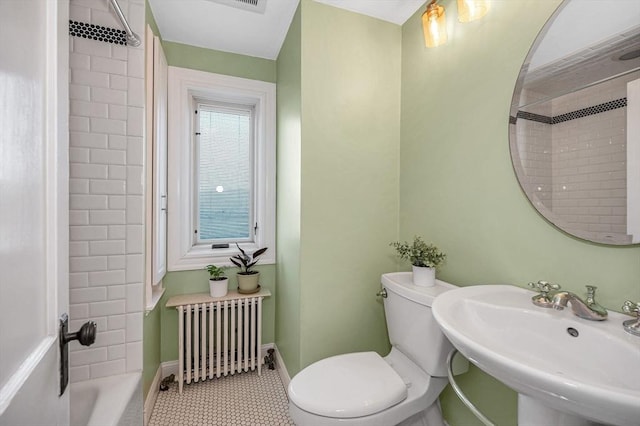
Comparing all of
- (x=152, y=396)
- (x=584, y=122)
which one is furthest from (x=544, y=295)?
(x=152, y=396)

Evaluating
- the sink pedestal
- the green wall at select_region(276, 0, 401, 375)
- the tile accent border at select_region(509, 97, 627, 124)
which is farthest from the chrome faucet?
the green wall at select_region(276, 0, 401, 375)

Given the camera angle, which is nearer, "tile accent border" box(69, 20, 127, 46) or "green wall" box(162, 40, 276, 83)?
"tile accent border" box(69, 20, 127, 46)

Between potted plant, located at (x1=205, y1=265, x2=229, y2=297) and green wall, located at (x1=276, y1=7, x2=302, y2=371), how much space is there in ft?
1.25

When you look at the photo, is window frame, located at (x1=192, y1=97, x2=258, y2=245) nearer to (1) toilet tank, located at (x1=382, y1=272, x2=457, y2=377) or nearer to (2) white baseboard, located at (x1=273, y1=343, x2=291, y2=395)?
(2) white baseboard, located at (x1=273, y1=343, x2=291, y2=395)

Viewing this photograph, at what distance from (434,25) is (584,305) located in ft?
4.16

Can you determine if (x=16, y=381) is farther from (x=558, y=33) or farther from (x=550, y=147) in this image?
(x=558, y=33)

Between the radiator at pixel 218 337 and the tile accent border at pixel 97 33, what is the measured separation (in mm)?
1452

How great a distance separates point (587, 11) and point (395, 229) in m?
1.19

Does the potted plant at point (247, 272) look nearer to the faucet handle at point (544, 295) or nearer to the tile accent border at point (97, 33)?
the tile accent border at point (97, 33)

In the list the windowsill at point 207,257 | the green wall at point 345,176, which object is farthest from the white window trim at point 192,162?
the green wall at point 345,176

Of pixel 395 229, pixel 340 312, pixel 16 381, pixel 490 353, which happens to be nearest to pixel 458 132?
pixel 395 229

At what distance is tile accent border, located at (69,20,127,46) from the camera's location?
3.70ft

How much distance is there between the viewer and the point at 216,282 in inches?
73.3

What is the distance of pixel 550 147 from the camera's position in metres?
0.97
